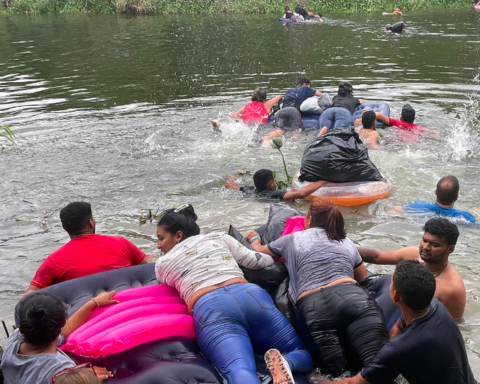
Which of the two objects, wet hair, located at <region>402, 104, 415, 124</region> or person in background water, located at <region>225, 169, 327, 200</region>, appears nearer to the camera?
person in background water, located at <region>225, 169, 327, 200</region>

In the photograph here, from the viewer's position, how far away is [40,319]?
2.87m

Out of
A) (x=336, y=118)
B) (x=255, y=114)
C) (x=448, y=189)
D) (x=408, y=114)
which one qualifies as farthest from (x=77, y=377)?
(x=408, y=114)

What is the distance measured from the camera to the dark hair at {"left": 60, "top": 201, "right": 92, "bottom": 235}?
4.33 meters

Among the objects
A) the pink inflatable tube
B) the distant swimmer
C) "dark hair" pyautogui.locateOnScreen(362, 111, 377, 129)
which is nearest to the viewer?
the pink inflatable tube

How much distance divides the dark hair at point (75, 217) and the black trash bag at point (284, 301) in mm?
1864

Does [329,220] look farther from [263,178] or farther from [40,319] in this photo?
[263,178]

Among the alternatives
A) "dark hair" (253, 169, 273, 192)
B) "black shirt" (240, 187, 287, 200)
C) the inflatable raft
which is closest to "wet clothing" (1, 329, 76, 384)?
"dark hair" (253, 169, 273, 192)

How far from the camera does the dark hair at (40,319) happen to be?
285 cm

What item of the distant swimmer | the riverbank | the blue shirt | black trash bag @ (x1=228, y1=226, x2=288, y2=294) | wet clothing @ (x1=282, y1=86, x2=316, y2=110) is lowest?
the blue shirt

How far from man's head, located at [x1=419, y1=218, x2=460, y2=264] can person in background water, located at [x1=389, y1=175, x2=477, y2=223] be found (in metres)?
1.93

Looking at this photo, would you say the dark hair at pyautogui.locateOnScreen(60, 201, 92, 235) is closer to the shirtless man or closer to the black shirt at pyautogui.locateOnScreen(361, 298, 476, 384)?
the black shirt at pyautogui.locateOnScreen(361, 298, 476, 384)

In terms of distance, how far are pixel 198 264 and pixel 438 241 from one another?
1.89m

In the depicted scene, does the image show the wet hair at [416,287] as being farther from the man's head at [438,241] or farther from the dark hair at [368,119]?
the dark hair at [368,119]

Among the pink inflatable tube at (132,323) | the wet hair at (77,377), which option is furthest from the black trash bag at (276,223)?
the wet hair at (77,377)
